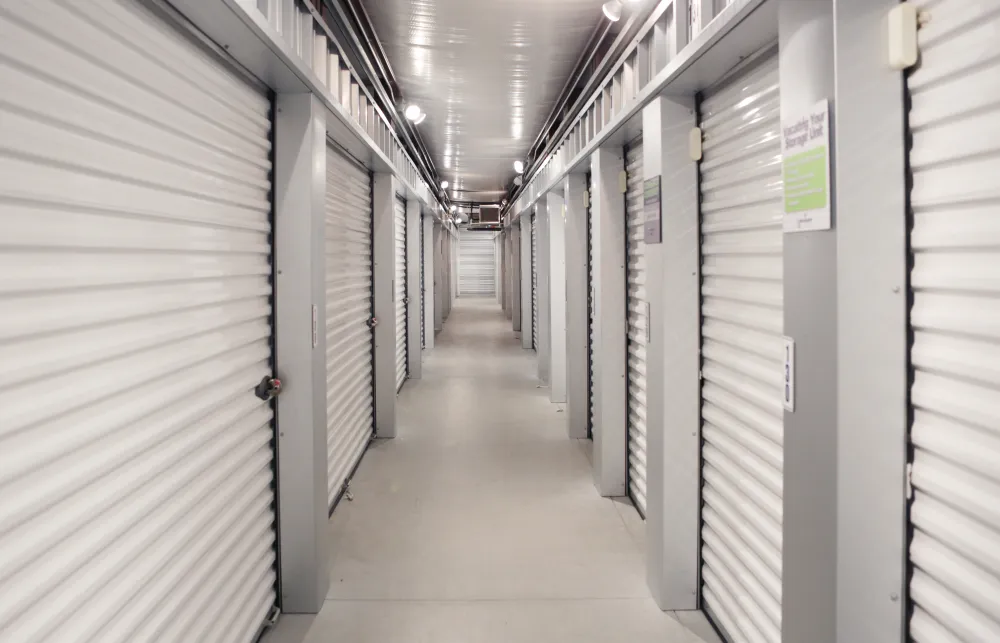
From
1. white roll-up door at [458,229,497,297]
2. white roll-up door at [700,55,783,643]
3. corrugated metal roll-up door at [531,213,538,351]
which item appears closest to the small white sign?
white roll-up door at [700,55,783,643]

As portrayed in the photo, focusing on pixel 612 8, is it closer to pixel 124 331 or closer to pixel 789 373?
pixel 789 373

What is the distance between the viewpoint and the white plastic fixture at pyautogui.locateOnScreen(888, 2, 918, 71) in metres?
1.44

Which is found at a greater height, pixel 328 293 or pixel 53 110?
pixel 53 110

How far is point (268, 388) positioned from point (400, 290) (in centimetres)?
468

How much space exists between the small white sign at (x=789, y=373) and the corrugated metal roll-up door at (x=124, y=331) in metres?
1.85

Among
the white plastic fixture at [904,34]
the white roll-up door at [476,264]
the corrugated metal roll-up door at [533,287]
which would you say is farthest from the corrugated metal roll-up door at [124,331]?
the white roll-up door at [476,264]

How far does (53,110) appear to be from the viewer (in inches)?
55.9

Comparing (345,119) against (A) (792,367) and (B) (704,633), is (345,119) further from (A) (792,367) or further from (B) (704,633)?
(B) (704,633)

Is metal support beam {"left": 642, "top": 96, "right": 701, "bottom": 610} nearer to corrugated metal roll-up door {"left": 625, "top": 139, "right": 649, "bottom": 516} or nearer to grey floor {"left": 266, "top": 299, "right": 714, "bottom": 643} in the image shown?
grey floor {"left": 266, "top": 299, "right": 714, "bottom": 643}

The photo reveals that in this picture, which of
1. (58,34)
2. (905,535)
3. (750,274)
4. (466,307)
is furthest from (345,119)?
(466,307)

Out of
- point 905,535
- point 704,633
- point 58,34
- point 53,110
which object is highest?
point 58,34

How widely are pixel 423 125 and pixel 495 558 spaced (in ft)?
17.3

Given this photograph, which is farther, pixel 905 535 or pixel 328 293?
pixel 328 293

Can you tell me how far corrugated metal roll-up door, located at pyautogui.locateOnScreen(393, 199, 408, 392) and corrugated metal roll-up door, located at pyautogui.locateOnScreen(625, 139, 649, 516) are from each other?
3464 mm
